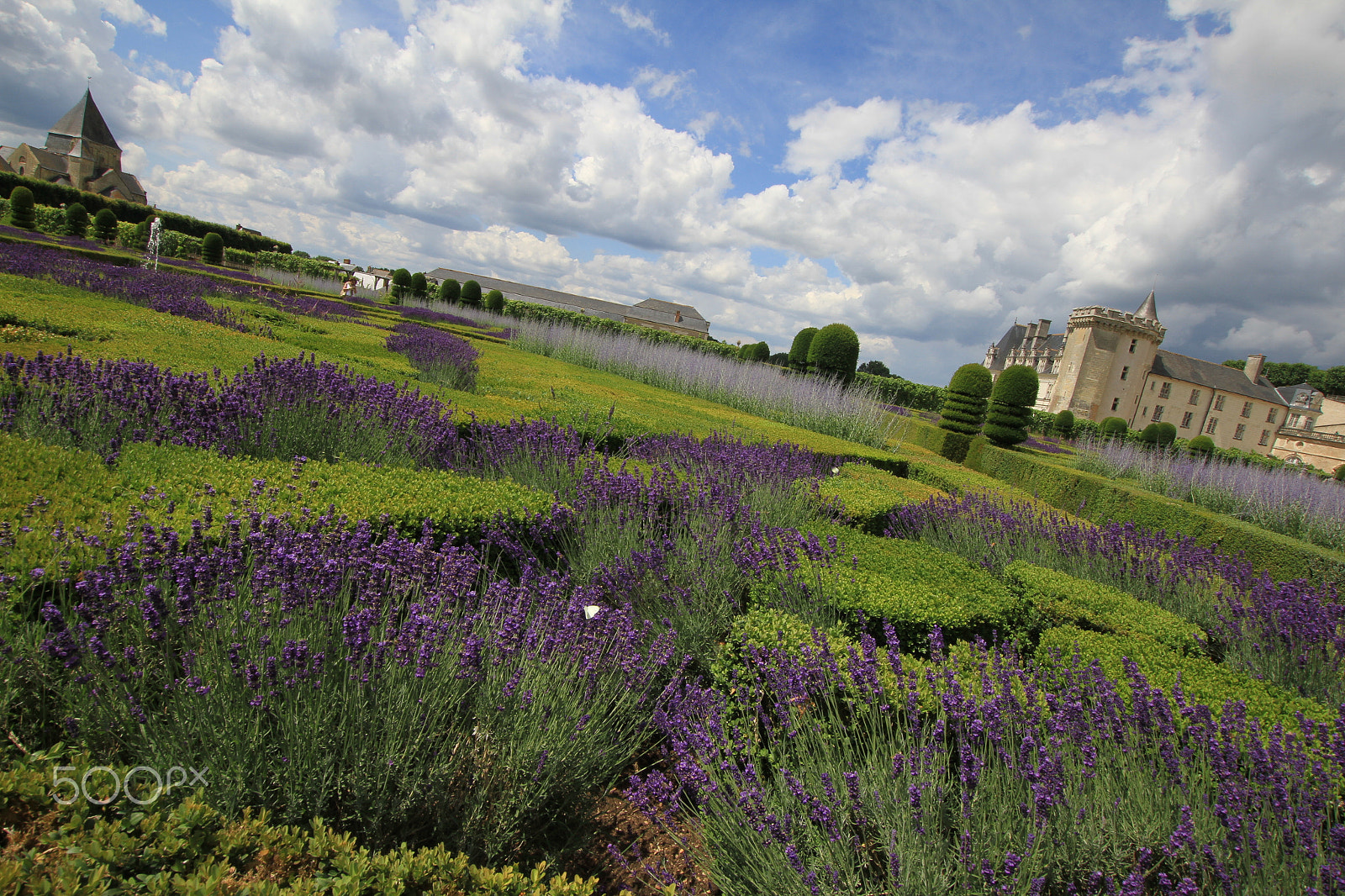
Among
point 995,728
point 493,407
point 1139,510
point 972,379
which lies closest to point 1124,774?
point 995,728

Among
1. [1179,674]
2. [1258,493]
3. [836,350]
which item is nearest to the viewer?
[1179,674]

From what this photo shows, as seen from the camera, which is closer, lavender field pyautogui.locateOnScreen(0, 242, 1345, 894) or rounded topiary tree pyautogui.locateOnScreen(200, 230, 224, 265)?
lavender field pyautogui.locateOnScreen(0, 242, 1345, 894)

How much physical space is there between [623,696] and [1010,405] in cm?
1512

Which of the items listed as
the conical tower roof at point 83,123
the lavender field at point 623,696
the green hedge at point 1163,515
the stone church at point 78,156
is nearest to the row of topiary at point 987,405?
the green hedge at point 1163,515

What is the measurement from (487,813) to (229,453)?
10.2ft

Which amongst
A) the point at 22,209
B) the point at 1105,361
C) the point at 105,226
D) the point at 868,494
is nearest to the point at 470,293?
the point at 105,226

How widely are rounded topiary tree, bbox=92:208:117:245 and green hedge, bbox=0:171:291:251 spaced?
7.64 m

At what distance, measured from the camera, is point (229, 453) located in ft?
12.8

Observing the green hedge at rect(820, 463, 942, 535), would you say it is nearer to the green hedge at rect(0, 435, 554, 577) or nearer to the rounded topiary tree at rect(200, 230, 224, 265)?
the green hedge at rect(0, 435, 554, 577)

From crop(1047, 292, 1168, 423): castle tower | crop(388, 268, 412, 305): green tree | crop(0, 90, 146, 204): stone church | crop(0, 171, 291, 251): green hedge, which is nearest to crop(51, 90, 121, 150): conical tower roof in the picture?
crop(0, 90, 146, 204): stone church

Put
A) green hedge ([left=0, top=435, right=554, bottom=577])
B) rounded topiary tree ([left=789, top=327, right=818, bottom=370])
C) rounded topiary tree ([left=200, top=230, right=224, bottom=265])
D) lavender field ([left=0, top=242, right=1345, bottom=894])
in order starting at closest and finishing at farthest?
1. lavender field ([left=0, top=242, right=1345, bottom=894])
2. green hedge ([left=0, top=435, right=554, bottom=577])
3. rounded topiary tree ([left=789, top=327, right=818, bottom=370])
4. rounded topiary tree ([left=200, top=230, right=224, bottom=265])

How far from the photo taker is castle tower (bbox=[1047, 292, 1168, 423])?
47781 mm

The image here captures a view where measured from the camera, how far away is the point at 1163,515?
8.16 m

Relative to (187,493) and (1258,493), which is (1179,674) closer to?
(187,493)
